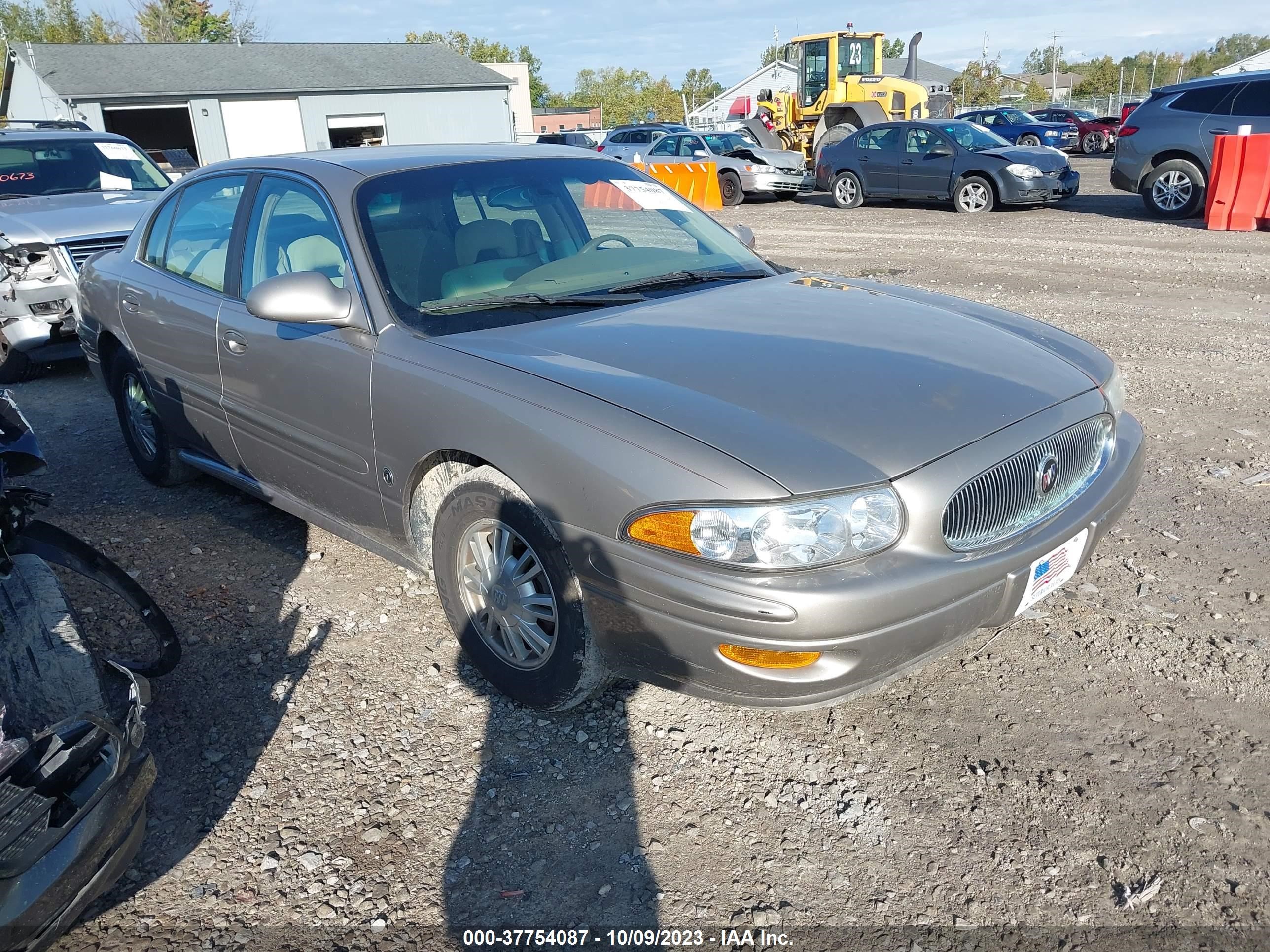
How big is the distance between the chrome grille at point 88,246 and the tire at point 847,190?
13536 millimetres

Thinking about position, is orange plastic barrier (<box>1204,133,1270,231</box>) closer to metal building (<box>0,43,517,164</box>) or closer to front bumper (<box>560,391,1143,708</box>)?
front bumper (<box>560,391,1143,708</box>)

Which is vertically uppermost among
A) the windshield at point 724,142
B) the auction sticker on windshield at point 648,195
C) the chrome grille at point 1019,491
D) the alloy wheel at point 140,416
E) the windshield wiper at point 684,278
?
the auction sticker on windshield at point 648,195

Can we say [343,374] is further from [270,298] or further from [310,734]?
[310,734]

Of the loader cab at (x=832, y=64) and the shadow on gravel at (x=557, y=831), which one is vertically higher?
the loader cab at (x=832, y=64)

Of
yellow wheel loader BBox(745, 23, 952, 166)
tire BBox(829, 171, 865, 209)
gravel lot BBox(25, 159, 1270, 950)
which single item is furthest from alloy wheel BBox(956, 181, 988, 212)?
gravel lot BBox(25, 159, 1270, 950)

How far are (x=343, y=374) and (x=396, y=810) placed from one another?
1456mm

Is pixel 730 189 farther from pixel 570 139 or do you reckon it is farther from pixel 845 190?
pixel 570 139

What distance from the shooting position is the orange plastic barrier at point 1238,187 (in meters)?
12.3

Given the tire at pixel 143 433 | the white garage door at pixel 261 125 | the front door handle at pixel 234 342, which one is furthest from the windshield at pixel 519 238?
the white garage door at pixel 261 125

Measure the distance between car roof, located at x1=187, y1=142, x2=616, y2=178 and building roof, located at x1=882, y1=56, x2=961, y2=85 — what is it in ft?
227

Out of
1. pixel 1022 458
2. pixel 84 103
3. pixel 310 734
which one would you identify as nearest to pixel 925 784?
pixel 1022 458

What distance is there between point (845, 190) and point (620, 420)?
16776mm

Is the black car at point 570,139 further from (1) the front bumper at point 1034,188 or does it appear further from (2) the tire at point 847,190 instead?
(1) the front bumper at point 1034,188

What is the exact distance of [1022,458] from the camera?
2.71 meters
